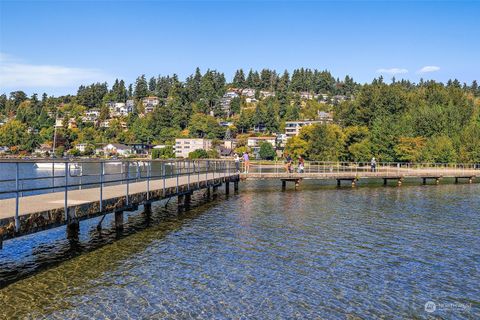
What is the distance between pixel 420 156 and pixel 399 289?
8799cm

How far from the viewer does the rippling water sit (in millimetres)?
13773

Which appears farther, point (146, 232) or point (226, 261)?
point (146, 232)

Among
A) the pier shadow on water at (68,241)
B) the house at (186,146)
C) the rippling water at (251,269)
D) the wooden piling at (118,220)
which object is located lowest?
the rippling water at (251,269)

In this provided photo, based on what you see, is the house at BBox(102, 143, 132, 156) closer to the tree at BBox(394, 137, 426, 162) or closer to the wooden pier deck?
the tree at BBox(394, 137, 426, 162)

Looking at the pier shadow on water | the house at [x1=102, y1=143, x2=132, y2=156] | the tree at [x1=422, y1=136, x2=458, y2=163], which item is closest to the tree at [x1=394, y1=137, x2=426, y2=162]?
Answer: the tree at [x1=422, y1=136, x2=458, y2=163]

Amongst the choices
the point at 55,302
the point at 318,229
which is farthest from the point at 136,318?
the point at 318,229

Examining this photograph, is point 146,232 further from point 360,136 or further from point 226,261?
point 360,136

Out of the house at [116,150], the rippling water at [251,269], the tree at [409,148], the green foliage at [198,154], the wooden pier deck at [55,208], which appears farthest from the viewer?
the house at [116,150]

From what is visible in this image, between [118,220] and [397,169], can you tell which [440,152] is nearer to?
[397,169]

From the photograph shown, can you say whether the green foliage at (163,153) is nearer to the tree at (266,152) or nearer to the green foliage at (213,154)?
the green foliage at (213,154)

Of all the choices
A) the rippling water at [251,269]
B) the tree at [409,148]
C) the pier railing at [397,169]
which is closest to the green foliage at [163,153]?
the pier railing at [397,169]

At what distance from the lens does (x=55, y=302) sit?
45.2ft

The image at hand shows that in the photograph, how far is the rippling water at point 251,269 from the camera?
13773 millimetres

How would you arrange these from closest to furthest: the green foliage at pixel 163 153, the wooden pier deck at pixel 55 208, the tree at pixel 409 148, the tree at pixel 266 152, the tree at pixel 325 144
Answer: the wooden pier deck at pixel 55 208, the tree at pixel 409 148, the tree at pixel 325 144, the tree at pixel 266 152, the green foliage at pixel 163 153
